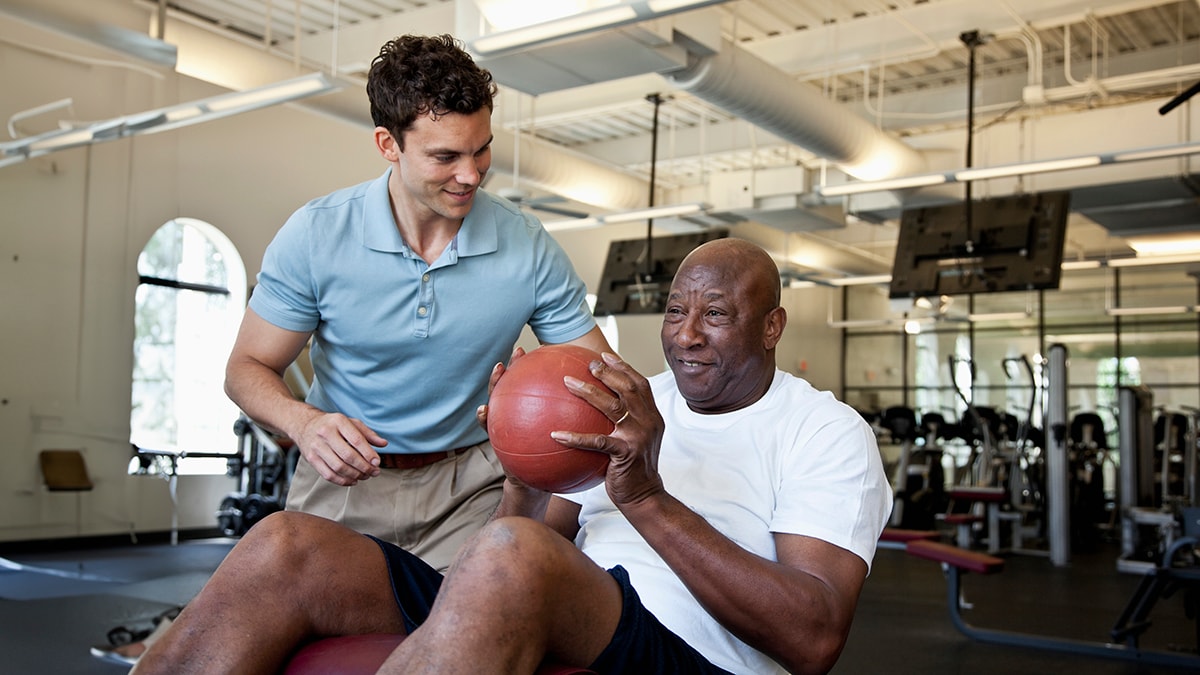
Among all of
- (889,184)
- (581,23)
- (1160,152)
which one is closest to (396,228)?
(581,23)

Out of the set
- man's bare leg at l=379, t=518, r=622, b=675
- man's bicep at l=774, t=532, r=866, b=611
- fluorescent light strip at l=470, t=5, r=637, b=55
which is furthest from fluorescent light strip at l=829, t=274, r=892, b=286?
man's bare leg at l=379, t=518, r=622, b=675

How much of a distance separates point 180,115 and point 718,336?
5136 mm

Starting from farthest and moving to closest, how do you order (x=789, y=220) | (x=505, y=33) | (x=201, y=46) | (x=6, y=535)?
1. (x=789, y=220)
2. (x=6, y=535)
3. (x=201, y=46)
4. (x=505, y=33)

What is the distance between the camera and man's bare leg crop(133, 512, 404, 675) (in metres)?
1.48

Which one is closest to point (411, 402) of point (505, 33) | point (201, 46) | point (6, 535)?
point (505, 33)

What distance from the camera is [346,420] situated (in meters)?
1.69

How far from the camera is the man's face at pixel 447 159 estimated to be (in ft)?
6.01

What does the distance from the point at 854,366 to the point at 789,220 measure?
25.5 feet

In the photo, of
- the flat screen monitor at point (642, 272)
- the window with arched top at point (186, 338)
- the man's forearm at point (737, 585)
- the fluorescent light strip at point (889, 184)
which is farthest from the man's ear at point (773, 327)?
the flat screen monitor at point (642, 272)

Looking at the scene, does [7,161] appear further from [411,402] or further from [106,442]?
[411,402]

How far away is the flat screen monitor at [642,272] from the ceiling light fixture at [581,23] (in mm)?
5375

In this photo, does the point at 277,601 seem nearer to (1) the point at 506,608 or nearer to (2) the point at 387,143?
(1) the point at 506,608

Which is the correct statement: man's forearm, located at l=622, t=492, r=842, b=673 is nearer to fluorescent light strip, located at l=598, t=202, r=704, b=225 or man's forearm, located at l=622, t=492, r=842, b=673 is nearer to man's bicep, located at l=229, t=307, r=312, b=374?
man's bicep, located at l=229, t=307, r=312, b=374

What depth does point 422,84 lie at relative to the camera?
182 cm
